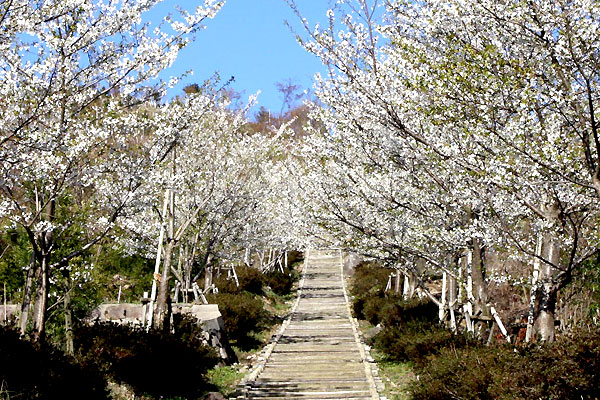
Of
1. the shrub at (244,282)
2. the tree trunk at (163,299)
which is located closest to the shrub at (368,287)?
the shrub at (244,282)

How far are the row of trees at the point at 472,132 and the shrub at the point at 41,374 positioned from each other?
4698mm

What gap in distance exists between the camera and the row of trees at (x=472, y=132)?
575 cm

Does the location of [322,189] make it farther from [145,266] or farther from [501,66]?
[145,266]

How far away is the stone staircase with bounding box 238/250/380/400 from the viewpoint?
11.6m

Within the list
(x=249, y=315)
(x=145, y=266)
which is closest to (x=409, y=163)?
(x=249, y=315)

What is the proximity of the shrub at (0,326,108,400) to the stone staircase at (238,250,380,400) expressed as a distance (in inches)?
154

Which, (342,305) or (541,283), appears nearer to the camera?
(541,283)

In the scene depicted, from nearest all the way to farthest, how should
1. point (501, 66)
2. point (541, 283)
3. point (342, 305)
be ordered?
point (501, 66)
point (541, 283)
point (342, 305)

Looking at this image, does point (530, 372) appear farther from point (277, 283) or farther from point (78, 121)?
point (277, 283)

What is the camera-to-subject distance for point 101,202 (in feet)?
28.8

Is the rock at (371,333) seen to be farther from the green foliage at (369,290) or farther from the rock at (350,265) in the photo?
the rock at (350,265)

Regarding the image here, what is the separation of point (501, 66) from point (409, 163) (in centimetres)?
395

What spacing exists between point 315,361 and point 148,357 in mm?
5604

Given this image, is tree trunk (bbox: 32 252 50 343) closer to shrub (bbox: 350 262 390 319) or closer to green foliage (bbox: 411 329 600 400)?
green foliage (bbox: 411 329 600 400)
